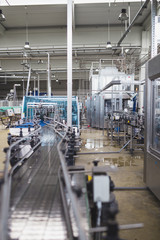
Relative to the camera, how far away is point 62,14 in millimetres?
9945

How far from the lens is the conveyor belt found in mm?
1124

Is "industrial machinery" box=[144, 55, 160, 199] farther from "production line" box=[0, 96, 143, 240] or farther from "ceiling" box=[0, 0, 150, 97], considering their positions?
"ceiling" box=[0, 0, 150, 97]

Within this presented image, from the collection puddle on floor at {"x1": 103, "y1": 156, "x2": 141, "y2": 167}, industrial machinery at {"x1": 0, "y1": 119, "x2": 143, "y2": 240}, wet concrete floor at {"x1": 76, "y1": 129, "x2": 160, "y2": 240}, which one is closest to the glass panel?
wet concrete floor at {"x1": 76, "y1": 129, "x2": 160, "y2": 240}

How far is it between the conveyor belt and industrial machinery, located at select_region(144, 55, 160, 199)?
132 centimetres

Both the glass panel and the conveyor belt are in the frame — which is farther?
the glass panel

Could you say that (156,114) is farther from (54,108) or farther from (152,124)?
(54,108)

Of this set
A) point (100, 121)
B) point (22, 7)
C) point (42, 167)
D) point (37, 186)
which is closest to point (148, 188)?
point (42, 167)

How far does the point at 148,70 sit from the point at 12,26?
10698mm

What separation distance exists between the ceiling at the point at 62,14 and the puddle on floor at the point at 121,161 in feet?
22.2

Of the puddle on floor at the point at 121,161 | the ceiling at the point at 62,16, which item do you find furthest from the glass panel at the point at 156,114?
the ceiling at the point at 62,16

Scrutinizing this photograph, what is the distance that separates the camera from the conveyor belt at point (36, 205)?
3.69ft

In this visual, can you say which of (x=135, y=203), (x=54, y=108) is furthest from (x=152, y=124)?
(x=54, y=108)

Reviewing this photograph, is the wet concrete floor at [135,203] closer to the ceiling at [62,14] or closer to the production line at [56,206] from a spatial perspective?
the production line at [56,206]

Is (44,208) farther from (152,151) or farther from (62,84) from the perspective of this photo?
(62,84)
